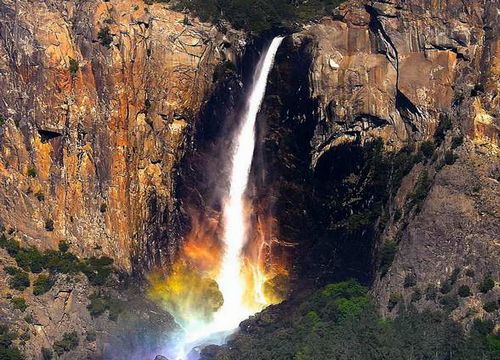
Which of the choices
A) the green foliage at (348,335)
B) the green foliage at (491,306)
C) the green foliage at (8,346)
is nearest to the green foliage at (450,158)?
the green foliage at (348,335)

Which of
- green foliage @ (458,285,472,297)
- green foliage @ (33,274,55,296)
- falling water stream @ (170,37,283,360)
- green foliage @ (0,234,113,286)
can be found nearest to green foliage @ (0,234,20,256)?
Answer: green foliage @ (0,234,113,286)

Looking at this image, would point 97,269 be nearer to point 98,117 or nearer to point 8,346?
point 8,346

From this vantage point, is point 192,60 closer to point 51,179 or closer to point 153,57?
point 153,57

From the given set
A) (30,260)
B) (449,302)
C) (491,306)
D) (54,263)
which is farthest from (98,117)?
(491,306)

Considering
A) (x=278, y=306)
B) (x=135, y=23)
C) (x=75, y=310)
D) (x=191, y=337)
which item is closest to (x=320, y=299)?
(x=278, y=306)

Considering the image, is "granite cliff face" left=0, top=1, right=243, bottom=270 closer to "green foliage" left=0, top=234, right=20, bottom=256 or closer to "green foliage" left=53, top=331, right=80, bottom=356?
"green foliage" left=0, top=234, right=20, bottom=256

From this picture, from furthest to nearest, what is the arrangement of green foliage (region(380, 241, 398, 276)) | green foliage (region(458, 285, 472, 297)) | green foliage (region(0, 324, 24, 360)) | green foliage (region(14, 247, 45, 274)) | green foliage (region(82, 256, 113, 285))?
1. green foliage (region(82, 256, 113, 285))
2. green foliage (region(14, 247, 45, 274))
3. green foliage (region(380, 241, 398, 276))
4. green foliage (region(0, 324, 24, 360))
5. green foliage (region(458, 285, 472, 297))
